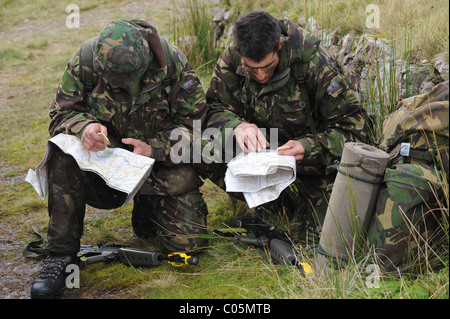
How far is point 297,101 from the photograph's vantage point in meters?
3.47

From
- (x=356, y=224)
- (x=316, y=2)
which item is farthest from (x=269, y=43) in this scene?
(x=316, y=2)

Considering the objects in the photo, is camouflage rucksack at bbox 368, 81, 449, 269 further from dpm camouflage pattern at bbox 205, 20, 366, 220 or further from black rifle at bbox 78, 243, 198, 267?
black rifle at bbox 78, 243, 198, 267

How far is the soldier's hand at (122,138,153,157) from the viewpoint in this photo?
3.32 meters

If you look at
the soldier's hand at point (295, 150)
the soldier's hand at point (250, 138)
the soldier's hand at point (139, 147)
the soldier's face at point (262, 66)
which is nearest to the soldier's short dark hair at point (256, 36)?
the soldier's face at point (262, 66)

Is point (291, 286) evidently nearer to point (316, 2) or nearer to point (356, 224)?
point (356, 224)

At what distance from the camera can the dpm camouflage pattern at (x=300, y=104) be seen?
3.33 metres

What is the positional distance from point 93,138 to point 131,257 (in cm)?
83

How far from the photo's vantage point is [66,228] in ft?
10.6

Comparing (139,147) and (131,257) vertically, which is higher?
(139,147)

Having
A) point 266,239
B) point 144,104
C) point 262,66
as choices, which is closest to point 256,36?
point 262,66

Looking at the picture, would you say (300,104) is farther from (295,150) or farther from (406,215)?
(406,215)

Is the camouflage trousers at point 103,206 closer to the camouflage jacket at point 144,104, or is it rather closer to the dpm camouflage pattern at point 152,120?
the dpm camouflage pattern at point 152,120

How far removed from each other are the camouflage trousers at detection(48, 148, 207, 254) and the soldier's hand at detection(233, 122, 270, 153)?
0.48 m
